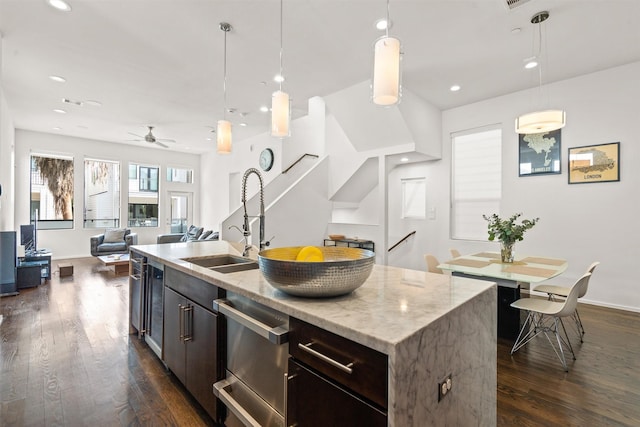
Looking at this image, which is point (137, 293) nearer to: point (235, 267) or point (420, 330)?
point (235, 267)

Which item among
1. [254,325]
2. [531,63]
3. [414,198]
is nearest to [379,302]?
[254,325]

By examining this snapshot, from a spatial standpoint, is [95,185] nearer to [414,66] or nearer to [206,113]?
[206,113]

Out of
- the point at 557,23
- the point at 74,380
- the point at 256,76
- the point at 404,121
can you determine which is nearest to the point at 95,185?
the point at 256,76

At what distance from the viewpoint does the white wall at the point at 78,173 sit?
23.0 ft

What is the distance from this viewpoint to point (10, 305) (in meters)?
3.71

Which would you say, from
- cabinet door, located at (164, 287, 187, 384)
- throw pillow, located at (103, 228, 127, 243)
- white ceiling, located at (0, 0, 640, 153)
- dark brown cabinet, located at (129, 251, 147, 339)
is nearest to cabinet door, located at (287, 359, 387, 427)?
cabinet door, located at (164, 287, 187, 384)

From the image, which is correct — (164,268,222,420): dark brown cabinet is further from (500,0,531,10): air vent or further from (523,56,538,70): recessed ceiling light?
(523,56,538,70): recessed ceiling light

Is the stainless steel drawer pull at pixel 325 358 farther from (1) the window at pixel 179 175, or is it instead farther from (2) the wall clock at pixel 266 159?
(1) the window at pixel 179 175

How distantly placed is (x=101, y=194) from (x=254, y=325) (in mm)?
9050

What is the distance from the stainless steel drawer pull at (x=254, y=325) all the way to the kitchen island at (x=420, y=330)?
83 millimetres

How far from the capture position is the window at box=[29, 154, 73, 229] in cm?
728

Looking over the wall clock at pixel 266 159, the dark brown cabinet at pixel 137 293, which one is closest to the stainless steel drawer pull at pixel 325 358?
the dark brown cabinet at pixel 137 293

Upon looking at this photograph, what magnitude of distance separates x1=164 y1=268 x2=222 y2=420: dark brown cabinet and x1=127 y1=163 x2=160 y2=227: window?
7797 mm

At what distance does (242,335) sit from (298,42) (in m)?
3.04
